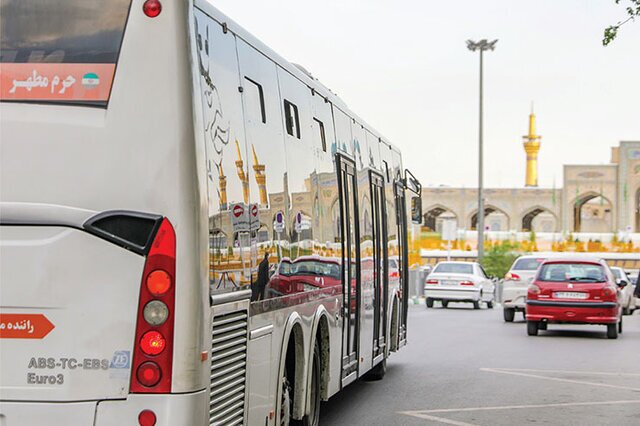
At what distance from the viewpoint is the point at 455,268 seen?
129 feet

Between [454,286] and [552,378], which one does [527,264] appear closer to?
[454,286]

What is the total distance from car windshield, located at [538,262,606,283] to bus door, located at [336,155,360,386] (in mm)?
13071

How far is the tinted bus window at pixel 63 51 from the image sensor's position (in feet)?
19.7

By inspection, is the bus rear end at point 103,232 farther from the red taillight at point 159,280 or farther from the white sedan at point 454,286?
the white sedan at point 454,286

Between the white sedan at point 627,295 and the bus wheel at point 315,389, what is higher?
the bus wheel at point 315,389

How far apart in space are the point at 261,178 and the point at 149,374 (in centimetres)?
214

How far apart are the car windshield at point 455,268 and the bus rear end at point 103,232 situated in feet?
110

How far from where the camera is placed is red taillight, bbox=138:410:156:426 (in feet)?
18.8

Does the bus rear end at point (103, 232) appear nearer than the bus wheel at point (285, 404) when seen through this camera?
Yes

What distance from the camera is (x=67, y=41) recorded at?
6051 mm

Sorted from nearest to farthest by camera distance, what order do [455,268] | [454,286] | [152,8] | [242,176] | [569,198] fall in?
[152,8] → [242,176] → [454,286] → [455,268] → [569,198]

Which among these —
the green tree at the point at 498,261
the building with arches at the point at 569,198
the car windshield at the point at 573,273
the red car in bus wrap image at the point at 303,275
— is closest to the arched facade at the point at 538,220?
the building with arches at the point at 569,198

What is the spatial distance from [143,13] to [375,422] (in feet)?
20.5

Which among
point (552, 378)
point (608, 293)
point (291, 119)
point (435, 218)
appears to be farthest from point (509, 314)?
point (435, 218)
